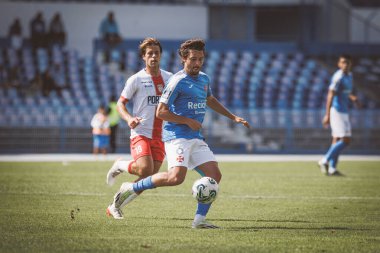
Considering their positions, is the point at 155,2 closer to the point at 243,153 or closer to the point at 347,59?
the point at 243,153

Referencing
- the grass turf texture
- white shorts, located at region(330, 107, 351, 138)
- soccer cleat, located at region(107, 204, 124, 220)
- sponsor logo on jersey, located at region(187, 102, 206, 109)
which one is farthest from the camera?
white shorts, located at region(330, 107, 351, 138)

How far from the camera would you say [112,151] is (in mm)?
30203

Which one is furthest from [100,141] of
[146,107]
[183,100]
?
[183,100]

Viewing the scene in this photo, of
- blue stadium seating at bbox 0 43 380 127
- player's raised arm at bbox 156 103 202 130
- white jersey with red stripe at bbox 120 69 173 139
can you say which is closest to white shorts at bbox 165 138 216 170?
player's raised arm at bbox 156 103 202 130

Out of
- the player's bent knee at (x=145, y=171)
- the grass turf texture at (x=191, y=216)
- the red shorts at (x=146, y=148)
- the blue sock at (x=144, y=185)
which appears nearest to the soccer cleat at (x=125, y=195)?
the blue sock at (x=144, y=185)

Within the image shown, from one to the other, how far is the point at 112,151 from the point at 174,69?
5.06 metres

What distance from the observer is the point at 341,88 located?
1858cm

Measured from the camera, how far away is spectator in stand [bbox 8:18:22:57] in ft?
113

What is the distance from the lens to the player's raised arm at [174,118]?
980cm

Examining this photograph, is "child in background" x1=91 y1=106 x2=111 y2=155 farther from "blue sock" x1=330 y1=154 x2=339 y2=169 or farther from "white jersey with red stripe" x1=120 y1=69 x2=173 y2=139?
"white jersey with red stripe" x1=120 y1=69 x2=173 y2=139

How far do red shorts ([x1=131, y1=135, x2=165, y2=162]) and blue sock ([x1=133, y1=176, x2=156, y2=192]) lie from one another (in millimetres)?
736

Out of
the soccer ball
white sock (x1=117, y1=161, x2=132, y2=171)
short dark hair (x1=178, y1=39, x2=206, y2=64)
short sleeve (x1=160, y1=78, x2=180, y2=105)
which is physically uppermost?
short dark hair (x1=178, y1=39, x2=206, y2=64)

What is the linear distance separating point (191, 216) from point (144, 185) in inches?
48.0

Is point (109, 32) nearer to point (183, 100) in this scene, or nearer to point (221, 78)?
point (221, 78)
